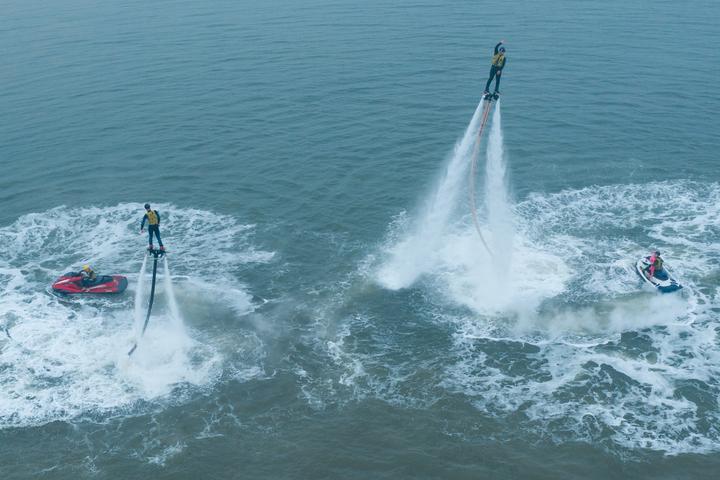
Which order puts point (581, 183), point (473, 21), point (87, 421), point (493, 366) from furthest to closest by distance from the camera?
1. point (473, 21)
2. point (581, 183)
3. point (493, 366)
4. point (87, 421)

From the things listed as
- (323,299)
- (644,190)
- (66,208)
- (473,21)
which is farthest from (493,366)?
(473,21)

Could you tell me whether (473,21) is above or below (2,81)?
above

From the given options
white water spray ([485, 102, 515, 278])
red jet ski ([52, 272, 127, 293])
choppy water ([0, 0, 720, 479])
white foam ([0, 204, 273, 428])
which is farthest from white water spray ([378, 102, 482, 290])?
red jet ski ([52, 272, 127, 293])

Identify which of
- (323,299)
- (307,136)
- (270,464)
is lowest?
(270,464)

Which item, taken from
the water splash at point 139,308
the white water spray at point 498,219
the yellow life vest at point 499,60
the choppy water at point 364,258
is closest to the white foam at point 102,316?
the water splash at point 139,308

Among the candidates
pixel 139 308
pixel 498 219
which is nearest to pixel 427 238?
pixel 498 219

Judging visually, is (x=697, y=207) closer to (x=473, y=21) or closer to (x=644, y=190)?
(x=644, y=190)
